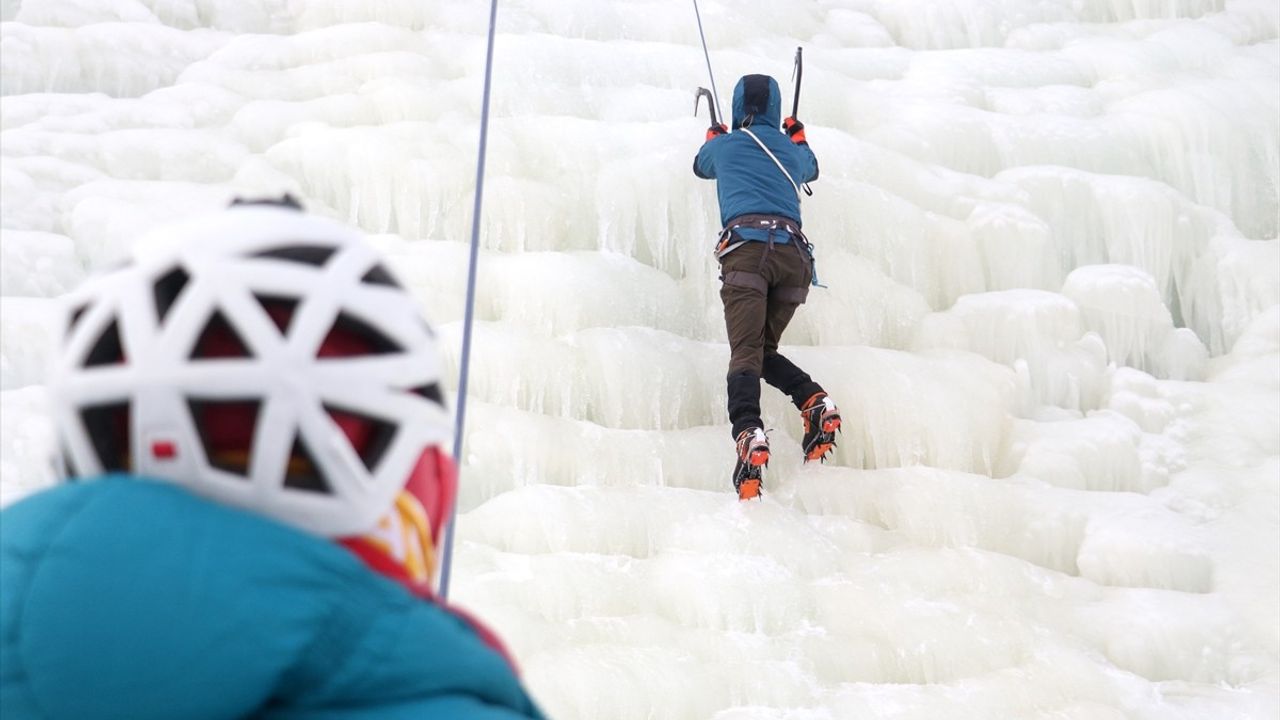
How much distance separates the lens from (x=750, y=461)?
3.32 meters

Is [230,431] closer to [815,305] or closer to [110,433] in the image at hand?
[110,433]

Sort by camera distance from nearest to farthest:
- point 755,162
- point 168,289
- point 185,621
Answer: point 185,621
point 168,289
point 755,162

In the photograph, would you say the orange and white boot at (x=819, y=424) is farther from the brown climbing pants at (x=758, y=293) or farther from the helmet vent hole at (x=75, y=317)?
the helmet vent hole at (x=75, y=317)

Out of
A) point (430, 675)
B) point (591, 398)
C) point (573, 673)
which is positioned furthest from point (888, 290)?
point (430, 675)

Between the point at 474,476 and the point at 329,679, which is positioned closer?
the point at 329,679

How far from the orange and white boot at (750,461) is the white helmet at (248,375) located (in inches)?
99.6

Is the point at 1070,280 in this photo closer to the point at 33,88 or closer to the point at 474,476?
the point at 474,476

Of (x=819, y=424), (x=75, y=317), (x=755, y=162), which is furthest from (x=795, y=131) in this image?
(x=75, y=317)

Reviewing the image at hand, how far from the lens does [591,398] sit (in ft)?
12.3

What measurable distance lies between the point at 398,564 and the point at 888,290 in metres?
3.69

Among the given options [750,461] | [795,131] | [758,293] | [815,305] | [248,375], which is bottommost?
[750,461]

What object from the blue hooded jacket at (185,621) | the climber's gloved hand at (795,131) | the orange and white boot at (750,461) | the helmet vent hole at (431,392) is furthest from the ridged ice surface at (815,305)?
the blue hooded jacket at (185,621)

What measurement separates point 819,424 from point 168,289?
2.88m

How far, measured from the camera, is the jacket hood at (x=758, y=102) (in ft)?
12.8
